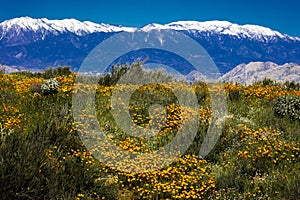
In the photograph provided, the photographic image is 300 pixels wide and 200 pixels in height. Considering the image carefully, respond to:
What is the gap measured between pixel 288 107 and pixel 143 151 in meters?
5.51

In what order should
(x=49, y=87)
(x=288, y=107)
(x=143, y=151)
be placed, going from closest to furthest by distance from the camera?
(x=143, y=151)
(x=288, y=107)
(x=49, y=87)

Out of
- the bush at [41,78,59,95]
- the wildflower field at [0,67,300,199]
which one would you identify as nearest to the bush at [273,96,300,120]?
the wildflower field at [0,67,300,199]

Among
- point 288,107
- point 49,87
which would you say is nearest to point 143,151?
point 49,87

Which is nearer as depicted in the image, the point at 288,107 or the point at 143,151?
the point at 143,151

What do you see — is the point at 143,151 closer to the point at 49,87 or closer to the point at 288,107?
the point at 49,87

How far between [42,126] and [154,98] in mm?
4746

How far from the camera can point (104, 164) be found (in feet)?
26.0

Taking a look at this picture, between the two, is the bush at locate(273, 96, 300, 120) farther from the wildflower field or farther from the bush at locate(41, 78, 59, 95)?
the bush at locate(41, 78, 59, 95)

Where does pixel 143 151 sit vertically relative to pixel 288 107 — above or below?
below

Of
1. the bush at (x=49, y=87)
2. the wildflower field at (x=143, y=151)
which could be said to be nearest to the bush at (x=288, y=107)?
the wildflower field at (x=143, y=151)

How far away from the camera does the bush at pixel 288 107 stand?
11.7 m

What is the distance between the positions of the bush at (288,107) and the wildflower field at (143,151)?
Result: 30 millimetres

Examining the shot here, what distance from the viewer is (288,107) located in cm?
1184

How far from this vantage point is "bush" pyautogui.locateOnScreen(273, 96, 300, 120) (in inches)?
460
